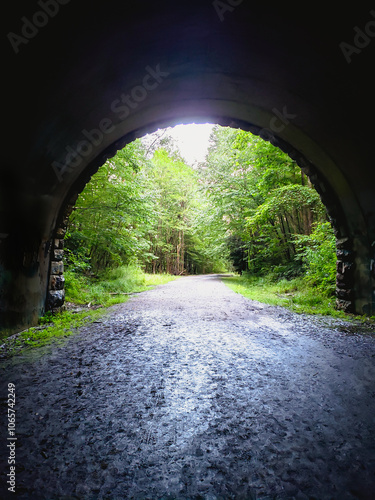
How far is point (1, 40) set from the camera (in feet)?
6.83

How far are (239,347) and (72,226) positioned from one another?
672cm

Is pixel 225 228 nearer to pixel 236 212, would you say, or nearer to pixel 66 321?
pixel 236 212

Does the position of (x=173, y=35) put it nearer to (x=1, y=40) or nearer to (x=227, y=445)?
(x=1, y=40)

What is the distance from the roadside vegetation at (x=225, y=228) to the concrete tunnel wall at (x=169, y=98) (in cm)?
128

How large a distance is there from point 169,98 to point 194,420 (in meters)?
4.67

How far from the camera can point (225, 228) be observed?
14.4 metres

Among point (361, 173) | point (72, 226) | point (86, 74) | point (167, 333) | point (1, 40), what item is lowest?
point (167, 333)

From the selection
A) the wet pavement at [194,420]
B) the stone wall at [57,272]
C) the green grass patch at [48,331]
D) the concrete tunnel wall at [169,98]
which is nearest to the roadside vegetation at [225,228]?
the green grass patch at [48,331]

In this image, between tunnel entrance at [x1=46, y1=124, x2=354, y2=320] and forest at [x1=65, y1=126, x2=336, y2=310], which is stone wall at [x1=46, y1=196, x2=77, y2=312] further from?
forest at [x1=65, y1=126, x2=336, y2=310]

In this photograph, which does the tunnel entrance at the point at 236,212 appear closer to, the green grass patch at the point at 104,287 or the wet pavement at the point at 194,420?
the green grass patch at the point at 104,287

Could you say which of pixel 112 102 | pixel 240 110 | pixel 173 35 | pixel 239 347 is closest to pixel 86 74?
pixel 112 102

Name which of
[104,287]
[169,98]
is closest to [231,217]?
[104,287]

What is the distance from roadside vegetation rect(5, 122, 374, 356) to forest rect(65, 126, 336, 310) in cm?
4

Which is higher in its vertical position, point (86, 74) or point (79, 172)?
point (86, 74)
